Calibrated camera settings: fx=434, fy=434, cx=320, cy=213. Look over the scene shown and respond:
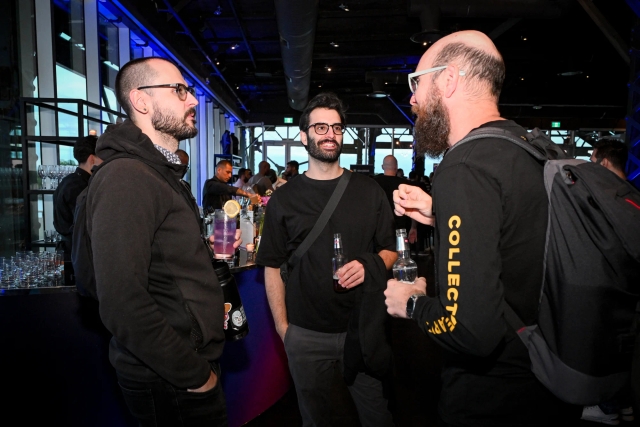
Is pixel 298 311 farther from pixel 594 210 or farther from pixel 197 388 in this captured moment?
pixel 594 210

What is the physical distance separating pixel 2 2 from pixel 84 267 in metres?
4.30

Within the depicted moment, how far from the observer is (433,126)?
137 cm

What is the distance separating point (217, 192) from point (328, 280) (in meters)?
4.28

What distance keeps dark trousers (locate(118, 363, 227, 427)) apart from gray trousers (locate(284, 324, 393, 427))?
745 millimetres

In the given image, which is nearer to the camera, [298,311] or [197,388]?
→ [197,388]

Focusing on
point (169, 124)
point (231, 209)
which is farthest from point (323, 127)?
point (169, 124)

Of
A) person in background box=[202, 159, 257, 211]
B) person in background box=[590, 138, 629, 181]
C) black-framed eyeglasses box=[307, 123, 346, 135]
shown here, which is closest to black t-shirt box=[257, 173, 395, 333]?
black-framed eyeglasses box=[307, 123, 346, 135]

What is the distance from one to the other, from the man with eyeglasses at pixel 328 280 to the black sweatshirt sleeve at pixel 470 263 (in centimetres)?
98

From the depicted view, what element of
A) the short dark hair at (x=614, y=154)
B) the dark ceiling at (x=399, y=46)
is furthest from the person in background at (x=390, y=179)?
the short dark hair at (x=614, y=154)

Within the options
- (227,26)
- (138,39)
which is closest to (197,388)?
(138,39)

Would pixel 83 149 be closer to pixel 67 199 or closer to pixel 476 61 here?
pixel 67 199

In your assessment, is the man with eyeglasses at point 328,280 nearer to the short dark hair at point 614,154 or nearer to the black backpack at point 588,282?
the black backpack at point 588,282

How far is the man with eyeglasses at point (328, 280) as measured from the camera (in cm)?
210

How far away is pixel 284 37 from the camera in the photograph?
6.67 meters
